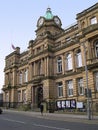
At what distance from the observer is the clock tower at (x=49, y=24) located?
52.8 meters

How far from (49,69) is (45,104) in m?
7.34

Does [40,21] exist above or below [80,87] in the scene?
above

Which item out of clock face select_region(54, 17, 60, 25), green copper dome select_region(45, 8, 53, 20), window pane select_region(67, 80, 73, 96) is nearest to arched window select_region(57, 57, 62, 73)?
window pane select_region(67, 80, 73, 96)

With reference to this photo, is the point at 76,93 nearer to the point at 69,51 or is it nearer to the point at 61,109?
the point at 61,109

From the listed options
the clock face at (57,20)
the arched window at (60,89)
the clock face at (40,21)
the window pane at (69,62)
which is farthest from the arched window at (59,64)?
the clock face at (40,21)

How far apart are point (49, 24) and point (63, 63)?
46.1 feet

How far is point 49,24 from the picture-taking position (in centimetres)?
5281

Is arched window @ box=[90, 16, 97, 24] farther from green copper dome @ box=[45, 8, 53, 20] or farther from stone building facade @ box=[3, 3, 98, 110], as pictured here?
green copper dome @ box=[45, 8, 53, 20]

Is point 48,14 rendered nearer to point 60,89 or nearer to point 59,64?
point 59,64

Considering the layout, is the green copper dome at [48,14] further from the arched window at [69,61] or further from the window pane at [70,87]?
the window pane at [70,87]

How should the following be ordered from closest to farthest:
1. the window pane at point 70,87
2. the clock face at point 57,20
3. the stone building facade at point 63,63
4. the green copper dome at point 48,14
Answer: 1. the stone building facade at point 63,63
2. the window pane at point 70,87
3. the green copper dome at point 48,14
4. the clock face at point 57,20

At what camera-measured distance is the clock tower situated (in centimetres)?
5275

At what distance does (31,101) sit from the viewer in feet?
158

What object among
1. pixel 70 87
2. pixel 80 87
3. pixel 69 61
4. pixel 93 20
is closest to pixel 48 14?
pixel 69 61
